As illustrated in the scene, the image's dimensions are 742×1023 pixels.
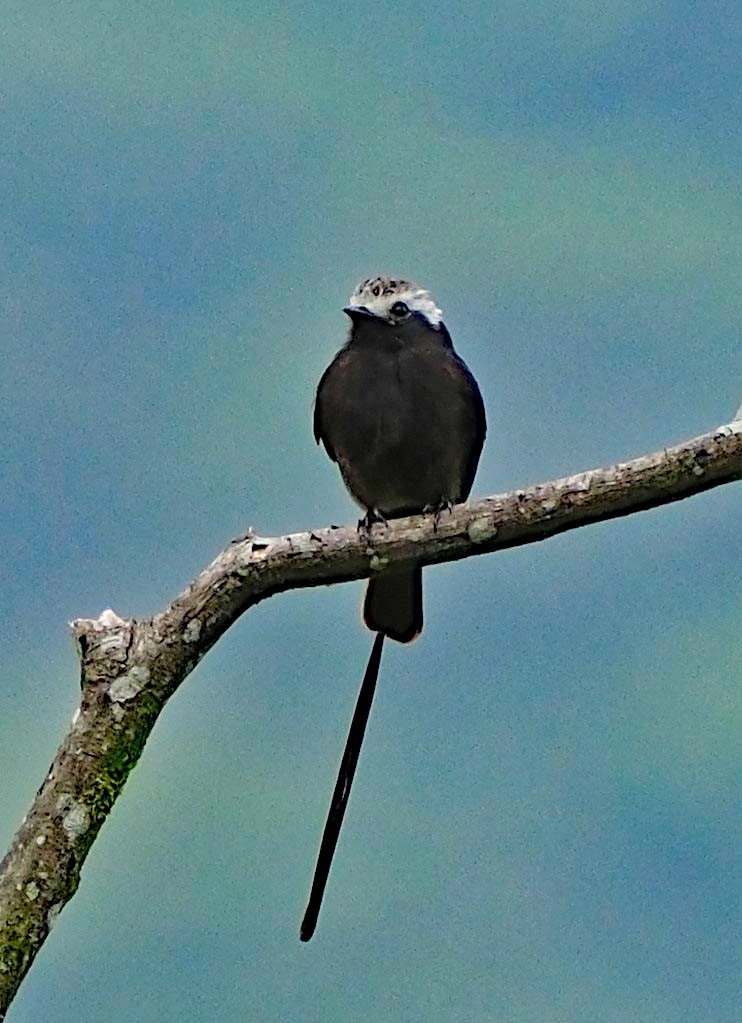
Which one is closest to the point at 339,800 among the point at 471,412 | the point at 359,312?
the point at 471,412

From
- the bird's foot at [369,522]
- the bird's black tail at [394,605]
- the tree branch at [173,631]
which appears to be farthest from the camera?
the bird's black tail at [394,605]

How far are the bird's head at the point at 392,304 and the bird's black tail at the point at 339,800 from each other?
2.98ft

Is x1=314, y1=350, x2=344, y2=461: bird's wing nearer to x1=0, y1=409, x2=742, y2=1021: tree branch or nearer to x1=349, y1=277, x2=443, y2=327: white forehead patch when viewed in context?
x1=349, y1=277, x2=443, y2=327: white forehead patch

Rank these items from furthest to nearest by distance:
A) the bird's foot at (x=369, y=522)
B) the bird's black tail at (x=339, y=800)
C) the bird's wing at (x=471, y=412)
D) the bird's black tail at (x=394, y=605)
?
the bird's wing at (x=471, y=412) → the bird's black tail at (x=394, y=605) → the bird's black tail at (x=339, y=800) → the bird's foot at (x=369, y=522)

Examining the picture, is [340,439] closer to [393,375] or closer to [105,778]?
[393,375]

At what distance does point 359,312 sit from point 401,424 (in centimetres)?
33

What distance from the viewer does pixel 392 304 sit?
3.76 m

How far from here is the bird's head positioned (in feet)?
12.3

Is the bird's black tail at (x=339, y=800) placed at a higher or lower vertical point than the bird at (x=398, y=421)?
lower

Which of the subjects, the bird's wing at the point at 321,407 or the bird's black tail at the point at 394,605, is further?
the bird's wing at the point at 321,407

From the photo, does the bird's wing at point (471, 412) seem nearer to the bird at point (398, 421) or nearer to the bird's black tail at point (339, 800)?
the bird at point (398, 421)

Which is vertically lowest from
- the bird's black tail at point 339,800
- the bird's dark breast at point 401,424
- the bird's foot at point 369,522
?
the bird's black tail at point 339,800

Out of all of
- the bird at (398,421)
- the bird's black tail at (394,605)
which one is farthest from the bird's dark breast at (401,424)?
the bird's black tail at (394,605)

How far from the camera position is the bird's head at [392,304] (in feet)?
12.3
